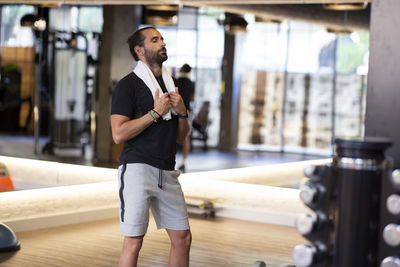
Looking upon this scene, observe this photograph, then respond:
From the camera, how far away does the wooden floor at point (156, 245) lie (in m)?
4.37

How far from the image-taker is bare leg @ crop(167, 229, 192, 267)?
9.32ft

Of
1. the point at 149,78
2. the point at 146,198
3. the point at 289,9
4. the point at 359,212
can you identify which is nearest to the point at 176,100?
the point at 149,78

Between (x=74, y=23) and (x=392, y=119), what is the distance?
31.1 ft

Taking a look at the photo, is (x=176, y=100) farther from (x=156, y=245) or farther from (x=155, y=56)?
(x=156, y=245)

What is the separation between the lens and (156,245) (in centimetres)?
493

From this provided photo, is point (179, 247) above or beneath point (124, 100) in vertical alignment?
beneath

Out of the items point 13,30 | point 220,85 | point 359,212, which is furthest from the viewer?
point 13,30

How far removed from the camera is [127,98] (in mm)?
2752

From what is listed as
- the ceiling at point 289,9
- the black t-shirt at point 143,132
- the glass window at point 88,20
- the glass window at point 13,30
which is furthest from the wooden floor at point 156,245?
the glass window at point 13,30

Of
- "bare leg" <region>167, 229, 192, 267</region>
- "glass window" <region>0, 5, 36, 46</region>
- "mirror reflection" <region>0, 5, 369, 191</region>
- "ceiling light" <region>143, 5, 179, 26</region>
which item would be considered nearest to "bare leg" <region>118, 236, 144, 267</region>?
"bare leg" <region>167, 229, 192, 267</region>

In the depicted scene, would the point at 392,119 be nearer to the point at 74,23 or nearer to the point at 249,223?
the point at 249,223

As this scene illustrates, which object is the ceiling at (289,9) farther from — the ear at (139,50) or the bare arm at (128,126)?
the bare arm at (128,126)

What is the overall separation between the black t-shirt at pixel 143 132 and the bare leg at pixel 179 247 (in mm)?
306

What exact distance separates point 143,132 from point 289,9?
233 inches
